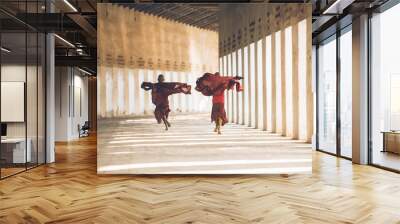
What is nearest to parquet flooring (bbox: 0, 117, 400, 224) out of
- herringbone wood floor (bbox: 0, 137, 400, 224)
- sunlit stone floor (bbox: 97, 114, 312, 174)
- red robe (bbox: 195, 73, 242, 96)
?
herringbone wood floor (bbox: 0, 137, 400, 224)

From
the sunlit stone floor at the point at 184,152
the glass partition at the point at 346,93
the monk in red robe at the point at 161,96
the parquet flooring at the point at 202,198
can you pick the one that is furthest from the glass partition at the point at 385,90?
the monk in red robe at the point at 161,96

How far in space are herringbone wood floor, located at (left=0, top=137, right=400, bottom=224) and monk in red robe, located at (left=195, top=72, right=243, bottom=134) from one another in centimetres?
105

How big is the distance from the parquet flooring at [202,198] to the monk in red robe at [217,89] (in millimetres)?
1039

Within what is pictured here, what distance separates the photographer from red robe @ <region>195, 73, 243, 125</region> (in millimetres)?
6461

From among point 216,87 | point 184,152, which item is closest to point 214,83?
point 216,87

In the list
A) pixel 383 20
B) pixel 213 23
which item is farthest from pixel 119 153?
pixel 383 20

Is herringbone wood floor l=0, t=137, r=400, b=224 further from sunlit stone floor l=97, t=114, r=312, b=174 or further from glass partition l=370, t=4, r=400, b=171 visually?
glass partition l=370, t=4, r=400, b=171

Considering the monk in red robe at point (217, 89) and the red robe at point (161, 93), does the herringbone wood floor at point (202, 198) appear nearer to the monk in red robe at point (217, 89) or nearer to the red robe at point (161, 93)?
the monk in red robe at point (217, 89)

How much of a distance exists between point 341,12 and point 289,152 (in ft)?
10.2

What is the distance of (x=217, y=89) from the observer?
21.3 ft

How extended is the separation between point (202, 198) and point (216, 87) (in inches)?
93.2

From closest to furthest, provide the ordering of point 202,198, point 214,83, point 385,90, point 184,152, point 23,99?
point 202,198 → point 184,152 → point 214,83 → point 385,90 → point 23,99

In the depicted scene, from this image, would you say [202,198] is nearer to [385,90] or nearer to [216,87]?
[216,87]

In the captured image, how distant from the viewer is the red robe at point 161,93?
6.37 metres
